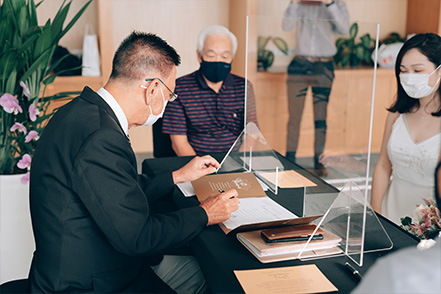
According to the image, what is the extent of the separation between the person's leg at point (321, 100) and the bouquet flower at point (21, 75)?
1.82 meters

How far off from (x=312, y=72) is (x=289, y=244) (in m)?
2.48

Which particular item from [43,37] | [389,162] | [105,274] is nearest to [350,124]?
[389,162]

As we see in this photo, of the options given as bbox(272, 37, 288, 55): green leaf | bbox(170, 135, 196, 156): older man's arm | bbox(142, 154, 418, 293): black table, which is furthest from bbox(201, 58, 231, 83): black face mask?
bbox(142, 154, 418, 293): black table

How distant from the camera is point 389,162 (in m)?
2.27

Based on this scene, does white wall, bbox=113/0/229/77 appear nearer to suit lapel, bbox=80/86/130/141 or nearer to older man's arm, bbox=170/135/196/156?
older man's arm, bbox=170/135/196/156

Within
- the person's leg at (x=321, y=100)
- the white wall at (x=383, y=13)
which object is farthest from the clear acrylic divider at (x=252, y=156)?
the white wall at (x=383, y=13)

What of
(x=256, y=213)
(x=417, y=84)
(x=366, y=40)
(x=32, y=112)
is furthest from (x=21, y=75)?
(x=417, y=84)

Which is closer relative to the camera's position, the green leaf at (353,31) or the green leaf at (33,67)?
the green leaf at (33,67)

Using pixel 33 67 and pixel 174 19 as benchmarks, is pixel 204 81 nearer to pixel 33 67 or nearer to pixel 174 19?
pixel 33 67

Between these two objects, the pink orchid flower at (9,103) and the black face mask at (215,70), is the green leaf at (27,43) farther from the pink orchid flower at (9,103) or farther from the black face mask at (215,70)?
the black face mask at (215,70)

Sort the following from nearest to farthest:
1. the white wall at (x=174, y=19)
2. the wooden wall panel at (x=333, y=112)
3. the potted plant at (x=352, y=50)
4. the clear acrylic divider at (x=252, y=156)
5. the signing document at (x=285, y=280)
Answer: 1. the signing document at (x=285, y=280)
2. the clear acrylic divider at (x=252, y=156)
3. the potted plant at (x=352, y=50)
4. the wooden wall panel at (x=333, y=112)
5. the white wall at (x=174, y=19)

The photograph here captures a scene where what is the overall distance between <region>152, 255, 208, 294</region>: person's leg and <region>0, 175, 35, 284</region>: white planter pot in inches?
31.0

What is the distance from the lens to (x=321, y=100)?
3.45 m

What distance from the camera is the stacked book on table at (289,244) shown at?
1.21 meters
